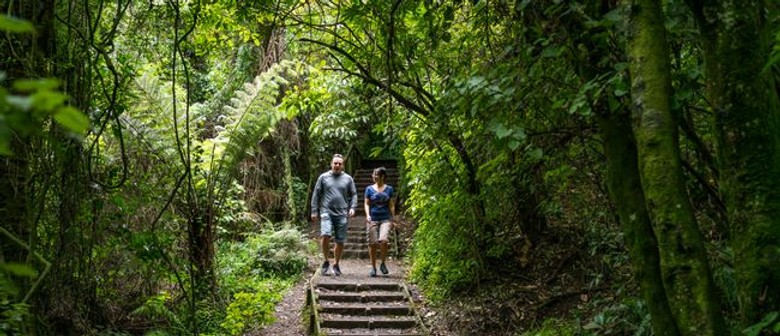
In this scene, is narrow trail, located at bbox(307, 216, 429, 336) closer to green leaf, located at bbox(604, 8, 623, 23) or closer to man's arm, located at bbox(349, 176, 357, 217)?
man's arm, located at bbox(349, 176, 357, 217)

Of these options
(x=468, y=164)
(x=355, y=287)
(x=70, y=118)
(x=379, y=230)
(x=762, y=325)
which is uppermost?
(x=468, y=164)

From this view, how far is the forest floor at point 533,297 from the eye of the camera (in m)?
6.60

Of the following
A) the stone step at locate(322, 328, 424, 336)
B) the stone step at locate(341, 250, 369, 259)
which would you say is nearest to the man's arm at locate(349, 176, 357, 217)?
the stone step at locate(322, 328, 424, 336)

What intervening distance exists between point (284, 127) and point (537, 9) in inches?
500

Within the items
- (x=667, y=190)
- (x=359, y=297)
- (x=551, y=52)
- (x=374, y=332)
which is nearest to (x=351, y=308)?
(x=359, y=297)

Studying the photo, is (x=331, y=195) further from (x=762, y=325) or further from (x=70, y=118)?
(x=70, y=118)

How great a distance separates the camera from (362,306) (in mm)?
8664

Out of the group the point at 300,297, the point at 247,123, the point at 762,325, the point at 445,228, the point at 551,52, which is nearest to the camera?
the point at 762,325

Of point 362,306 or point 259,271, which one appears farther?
point 259,271

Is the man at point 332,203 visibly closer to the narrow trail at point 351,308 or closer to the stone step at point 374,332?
the narrow trail at point 351,308

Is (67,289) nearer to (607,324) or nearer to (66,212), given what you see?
(66,212)

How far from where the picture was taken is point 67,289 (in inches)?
201

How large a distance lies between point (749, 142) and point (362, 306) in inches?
270

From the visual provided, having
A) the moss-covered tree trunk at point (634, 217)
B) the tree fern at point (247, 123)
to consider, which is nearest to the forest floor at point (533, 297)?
the tree fern at point (247, 123)
